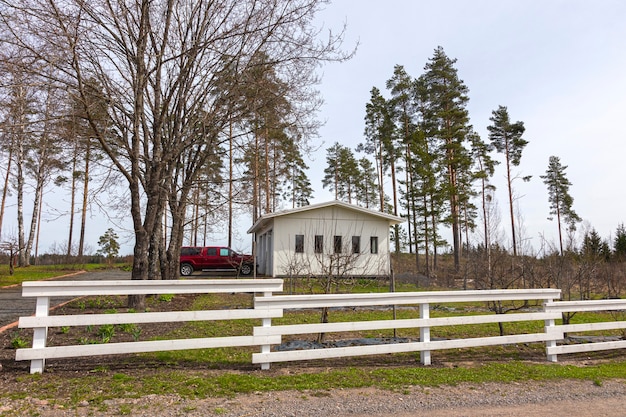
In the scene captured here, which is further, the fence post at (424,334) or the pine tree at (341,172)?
the pine tree at (341,172)

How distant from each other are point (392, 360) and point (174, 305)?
6.71m

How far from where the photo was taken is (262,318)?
15.6 feet

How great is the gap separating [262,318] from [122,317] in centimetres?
149

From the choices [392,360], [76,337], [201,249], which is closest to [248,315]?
[392,360]

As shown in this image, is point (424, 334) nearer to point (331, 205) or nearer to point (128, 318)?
point (128, 318)

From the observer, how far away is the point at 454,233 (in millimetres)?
A: 26078

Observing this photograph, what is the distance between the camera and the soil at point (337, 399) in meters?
3.63

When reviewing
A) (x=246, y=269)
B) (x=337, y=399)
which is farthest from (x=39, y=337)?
(x=246, y=269)

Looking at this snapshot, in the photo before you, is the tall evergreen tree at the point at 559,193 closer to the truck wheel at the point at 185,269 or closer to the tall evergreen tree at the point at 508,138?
the tall evergreen tree at the point at 508,138

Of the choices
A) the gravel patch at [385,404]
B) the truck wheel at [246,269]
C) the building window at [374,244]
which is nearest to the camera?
the gravel patch at [385,404]

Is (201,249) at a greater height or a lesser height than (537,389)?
greater

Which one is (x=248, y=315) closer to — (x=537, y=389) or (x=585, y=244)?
(x=537, y=389)

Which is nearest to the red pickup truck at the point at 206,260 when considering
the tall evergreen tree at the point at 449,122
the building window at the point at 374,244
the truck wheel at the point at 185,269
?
the truck wheel at the point at 185,269

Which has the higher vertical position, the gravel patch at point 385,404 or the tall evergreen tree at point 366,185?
the tall evergreen tree at point 366,185
